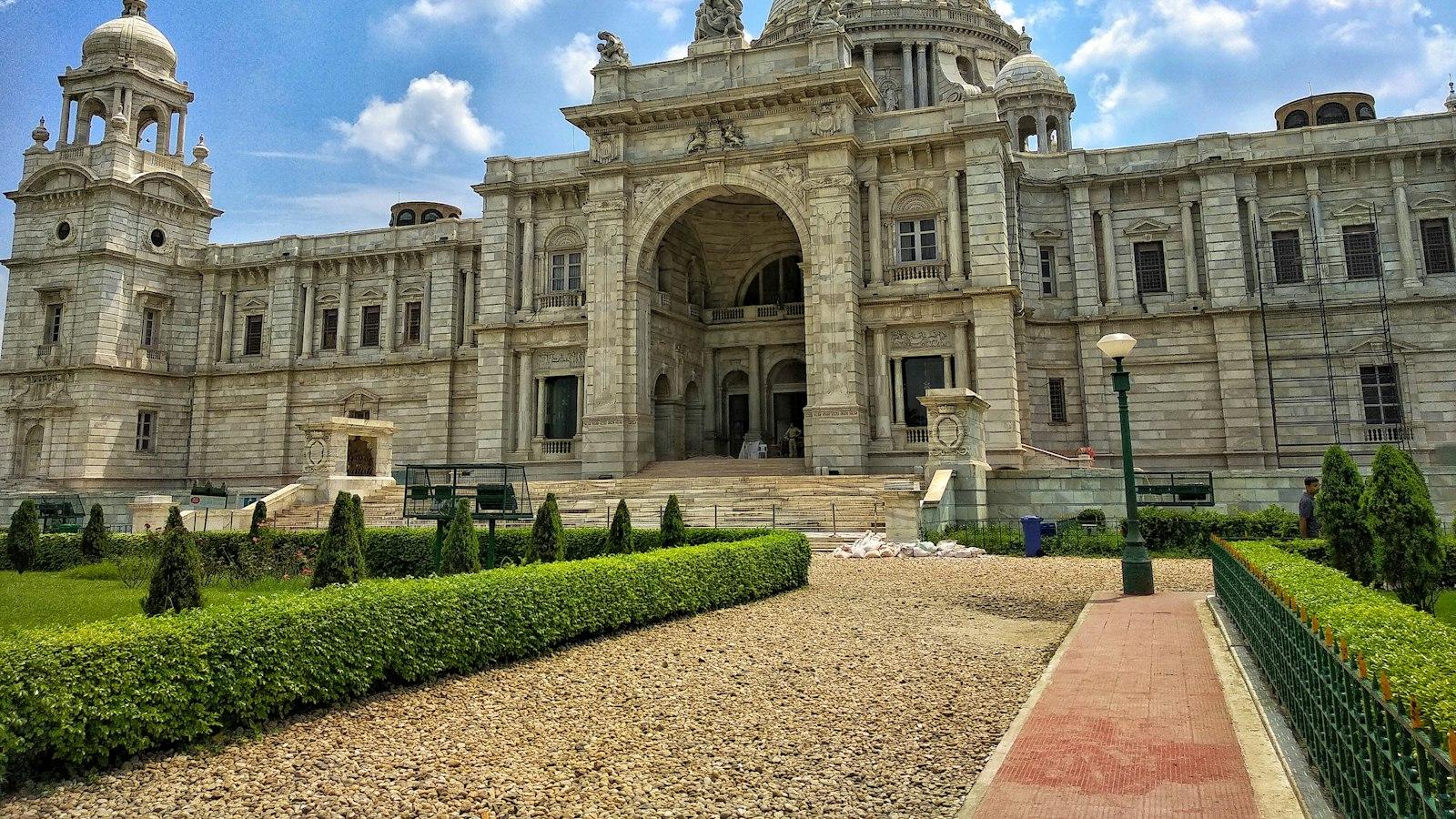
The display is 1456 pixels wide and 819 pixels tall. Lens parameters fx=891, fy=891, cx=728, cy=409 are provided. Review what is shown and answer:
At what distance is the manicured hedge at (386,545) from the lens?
16.1m

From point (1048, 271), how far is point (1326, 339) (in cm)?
944

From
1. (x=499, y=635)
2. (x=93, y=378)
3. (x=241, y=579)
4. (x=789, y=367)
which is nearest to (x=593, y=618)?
(x=499, y=635)

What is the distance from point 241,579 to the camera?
15445 mm

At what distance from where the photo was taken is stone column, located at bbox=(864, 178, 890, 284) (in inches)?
1199

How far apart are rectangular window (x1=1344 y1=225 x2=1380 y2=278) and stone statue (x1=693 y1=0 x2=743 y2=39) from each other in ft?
75.8

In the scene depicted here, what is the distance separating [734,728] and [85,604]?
10.1m

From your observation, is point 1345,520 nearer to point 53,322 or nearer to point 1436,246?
point 1436,246

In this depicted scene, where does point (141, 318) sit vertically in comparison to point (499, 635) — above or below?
above

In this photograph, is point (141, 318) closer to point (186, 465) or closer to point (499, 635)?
point (186, 465)

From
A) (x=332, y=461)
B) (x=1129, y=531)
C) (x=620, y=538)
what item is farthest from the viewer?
(x=332, y=461)

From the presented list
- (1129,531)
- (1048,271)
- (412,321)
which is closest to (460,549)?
(1129,531)

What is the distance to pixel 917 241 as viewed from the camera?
101ft

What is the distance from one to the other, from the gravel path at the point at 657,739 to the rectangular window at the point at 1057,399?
24983 millimetres

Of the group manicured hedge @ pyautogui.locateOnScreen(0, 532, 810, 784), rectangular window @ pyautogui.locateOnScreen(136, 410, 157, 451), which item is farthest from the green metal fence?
rectangular window @ pyautogui.locateOnScreen(136, 410, 157, 451)
